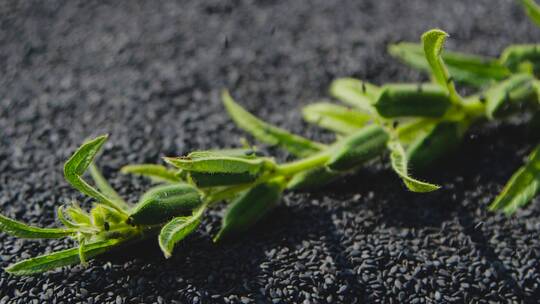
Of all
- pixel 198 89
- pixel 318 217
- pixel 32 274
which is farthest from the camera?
pixel 198 89

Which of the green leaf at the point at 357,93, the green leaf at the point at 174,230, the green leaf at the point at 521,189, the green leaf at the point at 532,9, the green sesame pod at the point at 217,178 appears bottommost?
the green leaf at the point at 174,230

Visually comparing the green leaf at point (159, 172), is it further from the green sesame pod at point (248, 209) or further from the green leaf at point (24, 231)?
the green leaf at point (24, 231)

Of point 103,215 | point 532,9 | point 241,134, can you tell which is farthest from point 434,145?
point 103,215

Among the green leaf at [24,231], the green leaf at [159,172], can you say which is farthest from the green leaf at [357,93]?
the green leaf at [24,231]

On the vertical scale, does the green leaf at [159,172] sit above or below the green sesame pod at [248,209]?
above

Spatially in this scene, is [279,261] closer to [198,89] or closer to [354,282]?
[354,282]

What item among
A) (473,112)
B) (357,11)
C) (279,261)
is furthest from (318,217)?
(357,11)
